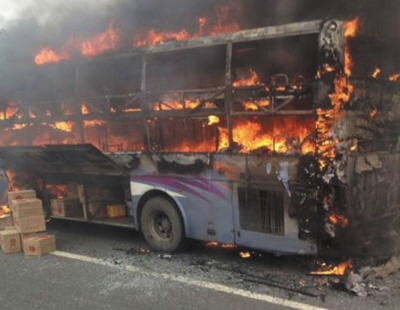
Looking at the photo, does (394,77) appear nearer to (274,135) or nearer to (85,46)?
(274,135)

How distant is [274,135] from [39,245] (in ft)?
13.1

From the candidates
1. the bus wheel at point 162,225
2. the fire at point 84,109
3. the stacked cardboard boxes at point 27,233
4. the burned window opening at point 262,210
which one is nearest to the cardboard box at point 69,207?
the stacked cardboard boxes at point 27,233

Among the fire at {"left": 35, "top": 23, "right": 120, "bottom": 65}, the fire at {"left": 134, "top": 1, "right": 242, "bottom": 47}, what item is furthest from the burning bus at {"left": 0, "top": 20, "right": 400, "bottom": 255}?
the fire at {"left": 134, "top": 1, "right": 242, "bottom": 47}

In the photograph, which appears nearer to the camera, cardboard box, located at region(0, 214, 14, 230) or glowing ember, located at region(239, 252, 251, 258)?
glowing ember, located at region(239, 252, 251, 258)

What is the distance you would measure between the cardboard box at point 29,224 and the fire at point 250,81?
3982mm

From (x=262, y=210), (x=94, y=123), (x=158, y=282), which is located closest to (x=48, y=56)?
(x=94, y=123)

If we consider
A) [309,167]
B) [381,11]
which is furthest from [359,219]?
[381,11]

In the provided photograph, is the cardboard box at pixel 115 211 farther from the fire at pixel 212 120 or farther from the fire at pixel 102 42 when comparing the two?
the fire at pixel 102 42

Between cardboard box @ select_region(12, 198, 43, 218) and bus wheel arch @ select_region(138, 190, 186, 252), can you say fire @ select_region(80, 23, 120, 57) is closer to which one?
cardboard box @ select_region(12, 198, 43, 218)

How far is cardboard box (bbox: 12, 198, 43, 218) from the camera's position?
7.17m

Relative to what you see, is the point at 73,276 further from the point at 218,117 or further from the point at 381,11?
the point at 381,11

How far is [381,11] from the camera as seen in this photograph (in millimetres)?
6508

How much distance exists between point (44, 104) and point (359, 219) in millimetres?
5897

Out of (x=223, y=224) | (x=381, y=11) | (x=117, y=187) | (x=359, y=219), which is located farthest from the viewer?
(x=117, y=187)
